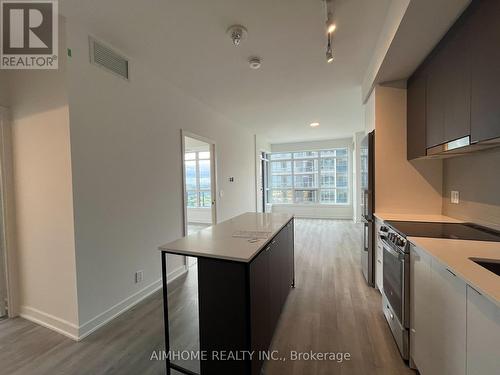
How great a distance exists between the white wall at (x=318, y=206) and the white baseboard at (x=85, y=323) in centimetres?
645

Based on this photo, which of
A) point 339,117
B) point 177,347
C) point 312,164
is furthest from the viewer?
point 312,164

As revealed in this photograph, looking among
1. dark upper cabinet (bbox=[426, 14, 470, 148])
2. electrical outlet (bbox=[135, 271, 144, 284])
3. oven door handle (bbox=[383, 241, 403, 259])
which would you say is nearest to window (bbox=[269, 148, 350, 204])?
dark upper cabinet (bbox=[426, 14, 470, 148])

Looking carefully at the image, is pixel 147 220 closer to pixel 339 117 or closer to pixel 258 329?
pixel 258 329

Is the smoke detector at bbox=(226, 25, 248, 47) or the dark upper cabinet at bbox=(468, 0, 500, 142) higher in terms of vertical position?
the smoke detector at bbox=(226, 25, 248, 47)

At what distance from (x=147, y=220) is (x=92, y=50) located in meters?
1.80

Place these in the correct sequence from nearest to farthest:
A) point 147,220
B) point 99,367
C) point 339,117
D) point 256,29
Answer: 1. point 99,367
2. point 256,29
3. point 147,220
4. point 339,117

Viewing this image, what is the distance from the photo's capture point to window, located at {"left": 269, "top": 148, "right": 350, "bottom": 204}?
26.2 feet

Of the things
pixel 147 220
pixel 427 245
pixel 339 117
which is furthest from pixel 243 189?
pixel 427 245

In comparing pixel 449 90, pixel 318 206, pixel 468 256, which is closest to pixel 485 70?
pixel 449 90

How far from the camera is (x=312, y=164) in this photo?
833 centimetres

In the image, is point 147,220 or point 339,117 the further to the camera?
point 339,117

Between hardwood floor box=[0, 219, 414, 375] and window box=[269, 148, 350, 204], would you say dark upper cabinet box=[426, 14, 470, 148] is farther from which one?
window box=[269, 148, 350, 204]

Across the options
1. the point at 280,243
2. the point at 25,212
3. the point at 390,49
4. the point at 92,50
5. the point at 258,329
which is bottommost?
the point at 258,329

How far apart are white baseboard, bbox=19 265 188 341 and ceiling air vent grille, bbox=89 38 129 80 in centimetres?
240
